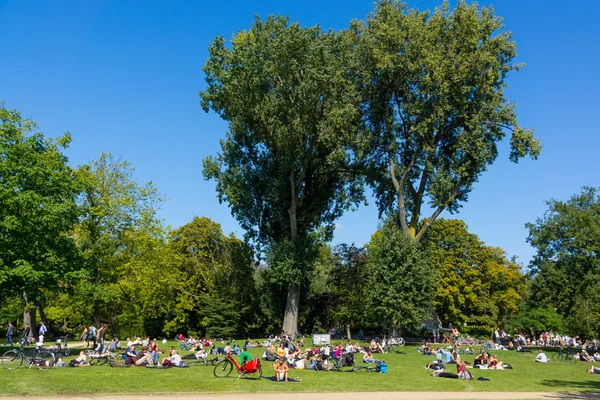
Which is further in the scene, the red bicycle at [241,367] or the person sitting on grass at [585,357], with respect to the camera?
the person sitting on grass at [585,357]

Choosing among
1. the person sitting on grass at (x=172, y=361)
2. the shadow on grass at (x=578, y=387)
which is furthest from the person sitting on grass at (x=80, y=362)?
the shadow on grass at (x=578, y=387)

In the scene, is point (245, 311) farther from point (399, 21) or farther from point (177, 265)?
point (399, 21)

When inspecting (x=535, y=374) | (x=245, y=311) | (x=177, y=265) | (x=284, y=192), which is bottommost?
(x=535, y=374)

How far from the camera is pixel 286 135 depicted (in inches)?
1566

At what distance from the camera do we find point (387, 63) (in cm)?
3866

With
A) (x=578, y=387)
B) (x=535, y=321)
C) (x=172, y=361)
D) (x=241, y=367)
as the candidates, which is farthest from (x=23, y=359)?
(x=535, y=321)

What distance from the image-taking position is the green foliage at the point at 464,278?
2392 inches

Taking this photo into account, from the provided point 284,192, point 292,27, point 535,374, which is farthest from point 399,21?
point 535,374

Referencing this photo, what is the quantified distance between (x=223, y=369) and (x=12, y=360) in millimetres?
8603

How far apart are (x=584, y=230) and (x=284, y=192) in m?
24.3

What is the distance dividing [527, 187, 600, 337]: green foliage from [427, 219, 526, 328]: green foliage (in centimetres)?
1534

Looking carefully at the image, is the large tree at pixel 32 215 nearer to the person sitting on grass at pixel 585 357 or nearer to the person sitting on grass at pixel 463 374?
the person sitting on grass at pixel 463 374

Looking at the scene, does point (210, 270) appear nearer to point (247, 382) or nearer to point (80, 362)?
point (80, 362)

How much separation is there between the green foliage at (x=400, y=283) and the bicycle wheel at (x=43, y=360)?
24.5 m
